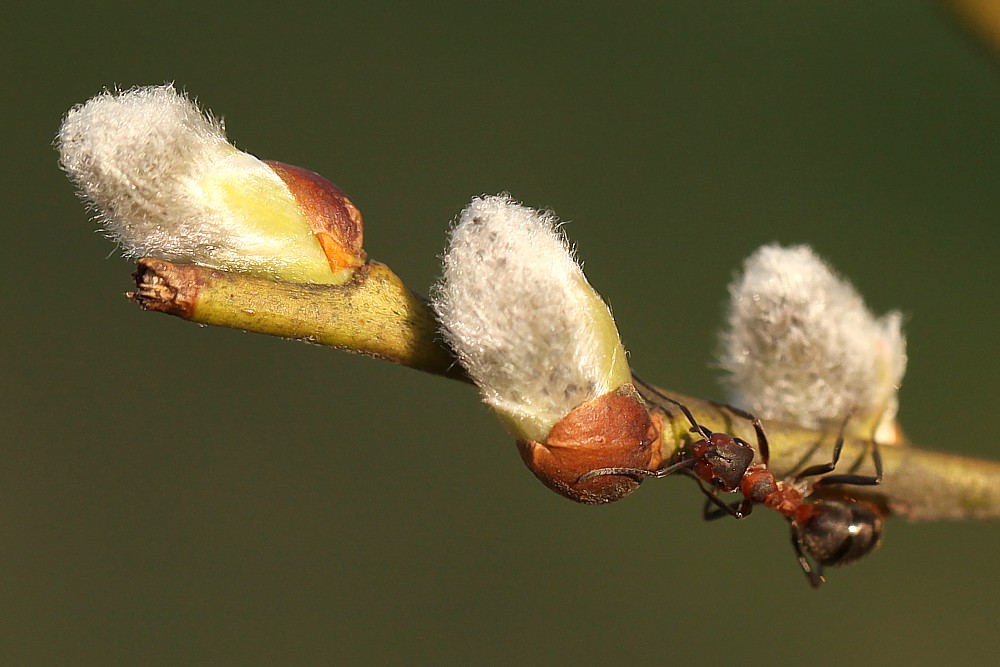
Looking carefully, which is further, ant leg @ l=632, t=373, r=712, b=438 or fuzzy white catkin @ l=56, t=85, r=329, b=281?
ant leg @ l=632, t=373, r=712, b=438

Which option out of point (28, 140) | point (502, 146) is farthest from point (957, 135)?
point (28, 140)

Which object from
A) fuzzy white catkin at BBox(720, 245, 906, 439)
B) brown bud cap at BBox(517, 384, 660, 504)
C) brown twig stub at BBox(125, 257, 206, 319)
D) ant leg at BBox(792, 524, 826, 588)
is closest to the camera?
brown twig stub at BBox(125, 257, 206, 319)

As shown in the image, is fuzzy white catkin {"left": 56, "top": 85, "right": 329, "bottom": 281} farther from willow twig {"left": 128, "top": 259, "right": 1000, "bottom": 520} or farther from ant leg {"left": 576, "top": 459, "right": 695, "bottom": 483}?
ant leg {"left": 576, "top": 459, "right": 695, "bottom": 483}

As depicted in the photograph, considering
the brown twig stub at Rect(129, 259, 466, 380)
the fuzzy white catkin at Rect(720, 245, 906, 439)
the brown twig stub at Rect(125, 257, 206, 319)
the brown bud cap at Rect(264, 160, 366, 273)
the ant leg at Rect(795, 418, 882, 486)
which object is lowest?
the brown twig stub at Rect(125, 257, 206, 319)

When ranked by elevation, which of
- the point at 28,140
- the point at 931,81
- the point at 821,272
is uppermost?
the point at 931,81

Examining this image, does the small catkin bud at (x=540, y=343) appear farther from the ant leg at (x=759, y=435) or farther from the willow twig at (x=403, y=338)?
the ant leg at (x=759, y=435)

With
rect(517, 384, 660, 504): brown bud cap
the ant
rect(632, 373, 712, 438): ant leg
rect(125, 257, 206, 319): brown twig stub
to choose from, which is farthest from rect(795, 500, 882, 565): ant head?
rect(125, 257, 206, 319): brown twig stub

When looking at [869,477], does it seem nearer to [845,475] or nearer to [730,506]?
[845,475]

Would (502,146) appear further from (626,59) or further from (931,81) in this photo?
(931,81)
